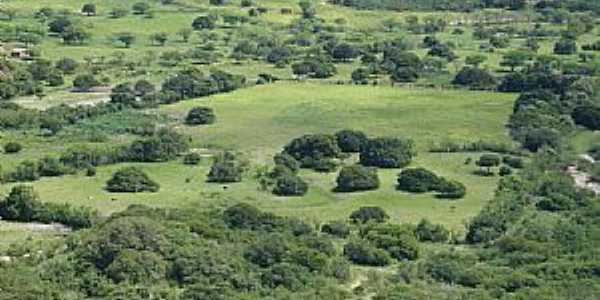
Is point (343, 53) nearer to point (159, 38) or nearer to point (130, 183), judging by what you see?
point (159, 38)

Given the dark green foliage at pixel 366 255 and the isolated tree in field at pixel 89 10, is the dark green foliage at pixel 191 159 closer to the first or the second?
the dark green foliage at pixel 366 255

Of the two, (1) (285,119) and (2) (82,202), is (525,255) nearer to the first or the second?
(2) (82,202)

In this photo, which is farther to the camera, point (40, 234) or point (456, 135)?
point (456, 135)

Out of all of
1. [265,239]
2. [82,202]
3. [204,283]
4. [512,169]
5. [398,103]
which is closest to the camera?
[204,283]

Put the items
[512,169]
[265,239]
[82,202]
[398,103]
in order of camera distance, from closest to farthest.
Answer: [265,239], [82,202], [512,169], [398,103]

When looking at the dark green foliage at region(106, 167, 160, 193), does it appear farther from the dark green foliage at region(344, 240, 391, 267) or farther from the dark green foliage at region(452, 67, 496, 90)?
the dark green foliage at region(452, 67, 496, 90)

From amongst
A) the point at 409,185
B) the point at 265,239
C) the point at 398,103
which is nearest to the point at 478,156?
the point at 409,185

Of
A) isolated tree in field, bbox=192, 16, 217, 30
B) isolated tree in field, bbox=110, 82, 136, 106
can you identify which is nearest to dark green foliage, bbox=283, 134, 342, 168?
isolated tree in field, bbox=110, 82, 136, 106
